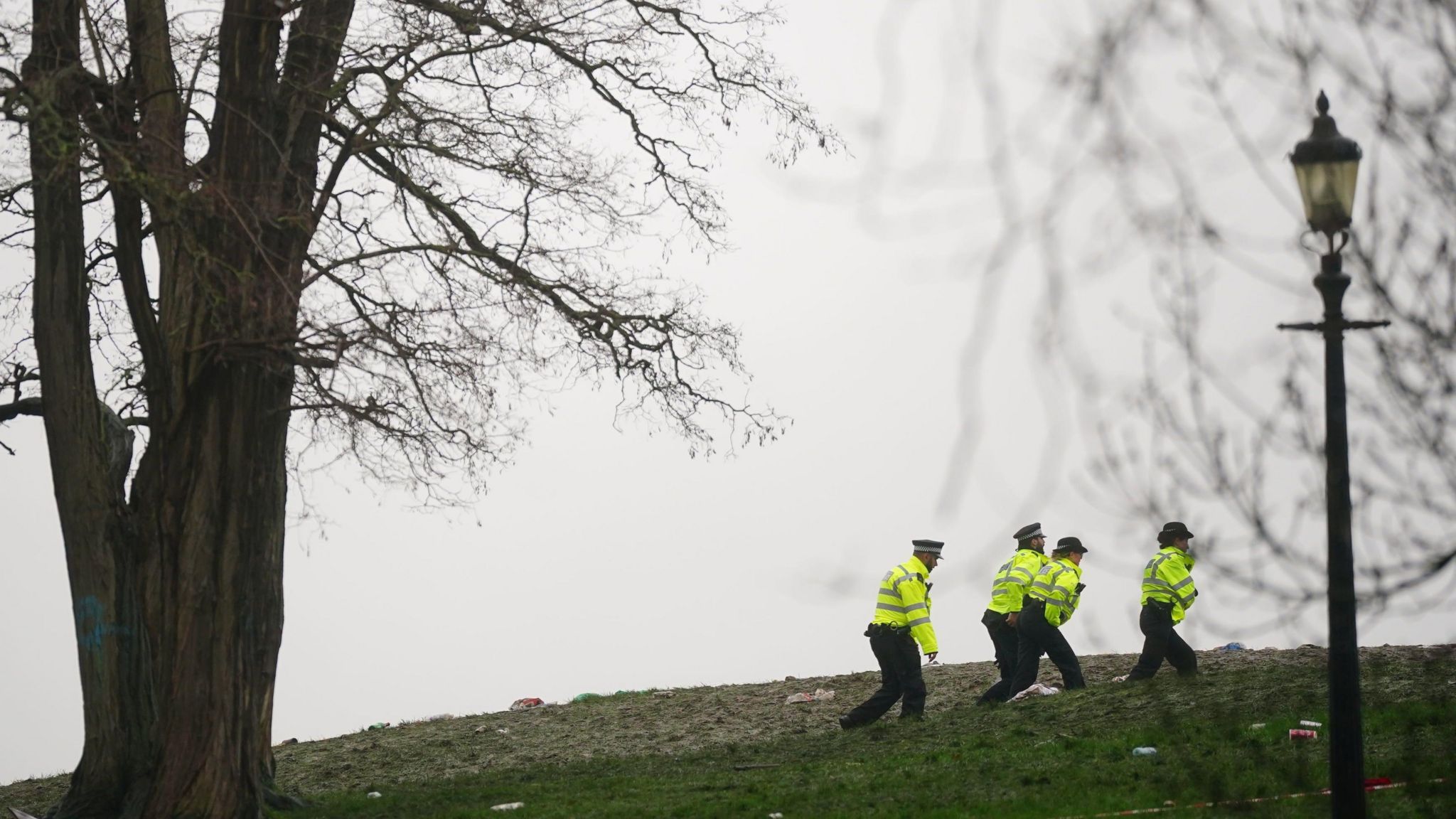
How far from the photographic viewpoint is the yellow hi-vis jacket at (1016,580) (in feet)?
56.1

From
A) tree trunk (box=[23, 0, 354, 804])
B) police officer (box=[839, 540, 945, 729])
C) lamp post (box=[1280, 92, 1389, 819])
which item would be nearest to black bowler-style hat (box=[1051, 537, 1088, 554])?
police officer (box=[839, 540, 945, 729])

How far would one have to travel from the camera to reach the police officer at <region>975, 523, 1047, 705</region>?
17125 millimetres

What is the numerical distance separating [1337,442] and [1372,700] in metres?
8.29

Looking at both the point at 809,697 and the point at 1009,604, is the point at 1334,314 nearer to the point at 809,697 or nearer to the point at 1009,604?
the point at 1009,604

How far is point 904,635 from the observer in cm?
1630

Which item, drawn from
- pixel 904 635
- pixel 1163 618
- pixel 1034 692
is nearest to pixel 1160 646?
pixel 1163 618

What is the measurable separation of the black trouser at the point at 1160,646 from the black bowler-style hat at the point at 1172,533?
30.6 feet

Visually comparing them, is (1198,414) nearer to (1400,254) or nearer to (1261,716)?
(1400,254)

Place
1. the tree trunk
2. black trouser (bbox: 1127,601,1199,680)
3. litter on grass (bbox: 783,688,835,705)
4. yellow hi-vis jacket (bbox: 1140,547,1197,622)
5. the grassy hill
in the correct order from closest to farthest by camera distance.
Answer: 1. the grassy hill
2. the tree trunk
3. yellow hi-vis jacket (bbox: 1140,547,1197,622)
4. black trouser (bbox: 1127,601,1199,680)
5. litter on grass (bbox: 783,688,835,705)

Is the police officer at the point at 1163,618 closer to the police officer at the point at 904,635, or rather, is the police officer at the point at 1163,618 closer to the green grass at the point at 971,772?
the green grass at the point at 971,772

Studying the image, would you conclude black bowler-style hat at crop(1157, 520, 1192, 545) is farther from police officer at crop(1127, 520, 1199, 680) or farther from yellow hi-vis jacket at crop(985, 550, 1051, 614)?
yellow hi-vis jacket at crop(985, 550, 1051, 614)

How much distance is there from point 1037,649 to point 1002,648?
0.84 m

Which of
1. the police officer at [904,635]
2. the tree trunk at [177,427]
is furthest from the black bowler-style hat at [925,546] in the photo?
the tree trunk at [177,427]

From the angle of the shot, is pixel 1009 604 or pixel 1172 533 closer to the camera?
pixel 1172 533
